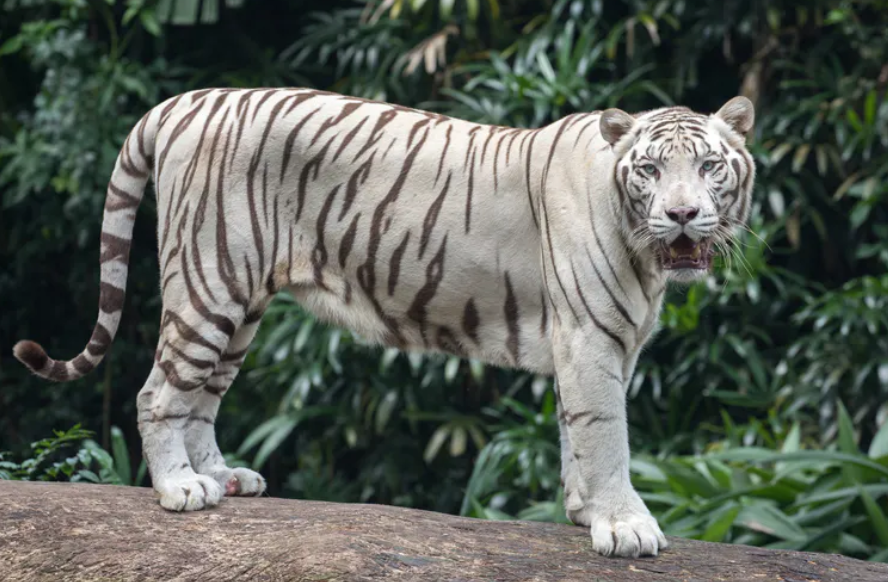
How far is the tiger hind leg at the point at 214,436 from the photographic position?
3525 millimetres

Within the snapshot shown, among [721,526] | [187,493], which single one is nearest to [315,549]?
[187,493]

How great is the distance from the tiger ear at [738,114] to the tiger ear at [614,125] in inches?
10.5

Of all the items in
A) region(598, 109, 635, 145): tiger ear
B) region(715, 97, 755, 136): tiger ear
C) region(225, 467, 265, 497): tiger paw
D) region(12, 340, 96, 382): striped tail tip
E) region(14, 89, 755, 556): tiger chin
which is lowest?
region(225, 467, 265, 497): tiger paw

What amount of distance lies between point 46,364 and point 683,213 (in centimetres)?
198

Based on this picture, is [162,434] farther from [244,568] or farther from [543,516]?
[543,516]

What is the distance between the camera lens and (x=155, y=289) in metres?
7.04

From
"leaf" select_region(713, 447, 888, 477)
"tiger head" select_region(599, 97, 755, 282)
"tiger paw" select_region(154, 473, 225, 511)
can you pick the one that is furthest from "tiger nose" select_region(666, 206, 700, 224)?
"leaf" select_region(713, 447, 888, 477)

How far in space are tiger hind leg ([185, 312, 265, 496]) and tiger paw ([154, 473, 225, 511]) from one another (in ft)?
0.65

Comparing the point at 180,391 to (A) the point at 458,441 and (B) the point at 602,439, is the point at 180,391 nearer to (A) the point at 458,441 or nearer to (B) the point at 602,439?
(B) the point at 602,439

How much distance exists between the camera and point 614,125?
308 centimetres

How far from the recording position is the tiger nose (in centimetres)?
283

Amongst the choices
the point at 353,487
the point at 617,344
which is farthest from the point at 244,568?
the point at 353,487

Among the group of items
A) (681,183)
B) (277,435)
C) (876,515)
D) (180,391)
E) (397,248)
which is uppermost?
(681,183)

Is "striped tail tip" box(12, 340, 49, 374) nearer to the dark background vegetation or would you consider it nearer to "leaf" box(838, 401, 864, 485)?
the dark background vegetation
